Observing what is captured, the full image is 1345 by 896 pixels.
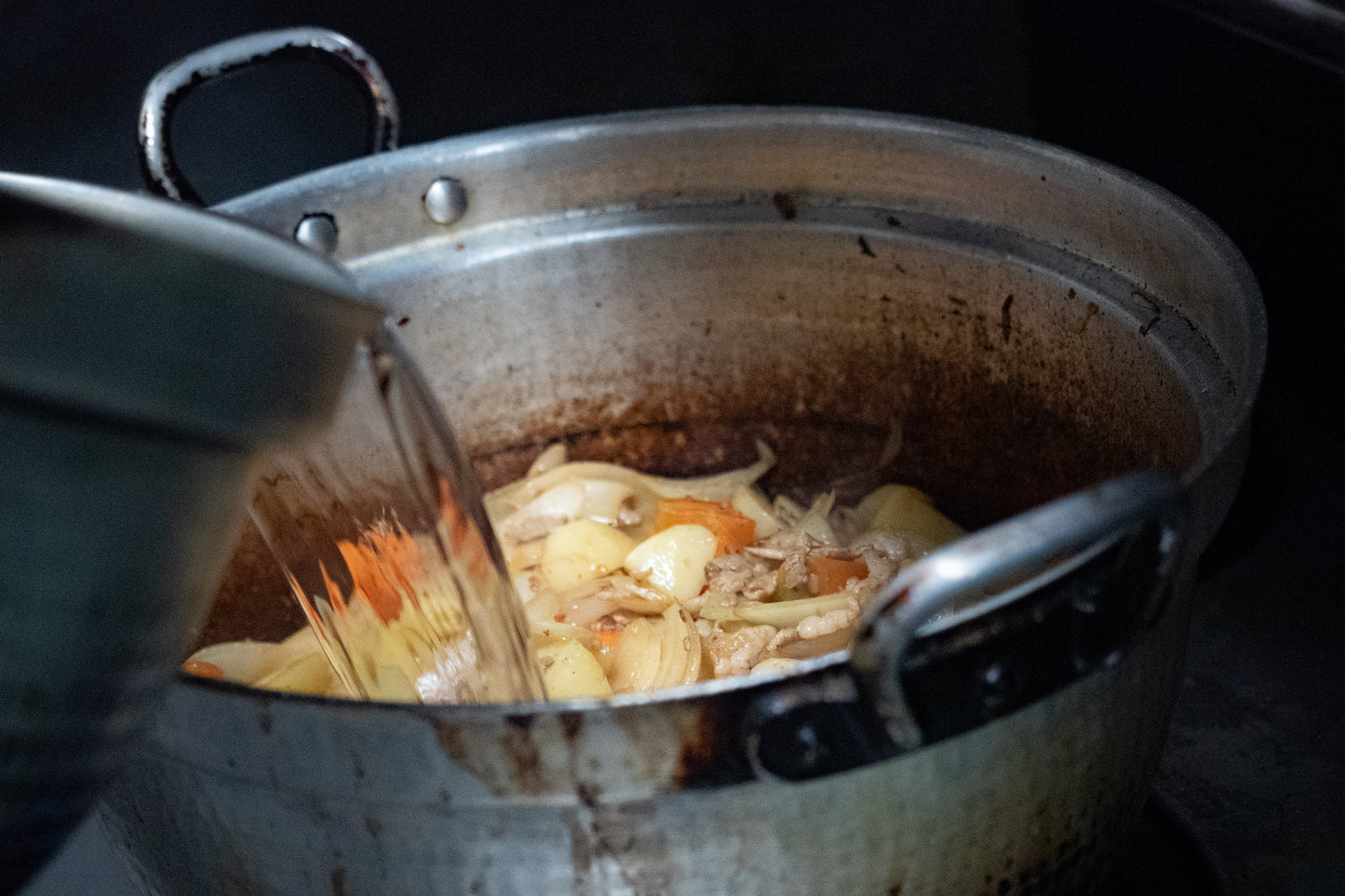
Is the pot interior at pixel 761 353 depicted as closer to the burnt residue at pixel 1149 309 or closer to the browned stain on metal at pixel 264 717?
the burnt residue at pixel 1149 309

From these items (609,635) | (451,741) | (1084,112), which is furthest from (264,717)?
(1084,112)

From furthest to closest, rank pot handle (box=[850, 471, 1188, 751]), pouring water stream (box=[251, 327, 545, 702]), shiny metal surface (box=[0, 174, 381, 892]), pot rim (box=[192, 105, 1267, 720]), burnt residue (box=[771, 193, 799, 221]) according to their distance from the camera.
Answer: burnt residue (box=[771, 193, 799, 221])
pouring water stream (box=[251, 327, 545, 702])
pot rim (box=[192, 105, 1267, 720])
pot handle (box=[850, 471, 1188, 751])
shiny metal surface (box=[0, 174, 381, 892])

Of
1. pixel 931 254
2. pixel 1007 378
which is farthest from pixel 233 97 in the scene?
pixel 1007 378

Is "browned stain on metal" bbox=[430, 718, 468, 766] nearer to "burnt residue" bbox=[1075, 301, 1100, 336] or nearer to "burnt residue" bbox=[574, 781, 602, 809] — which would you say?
"burnt residue" bbox=[574, 781, 602, 809]

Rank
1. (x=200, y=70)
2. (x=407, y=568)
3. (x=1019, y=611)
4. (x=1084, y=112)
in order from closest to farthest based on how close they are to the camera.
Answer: (x=1019, y=611) → (x=407, y=568) → (x=200, y=70) → (x=1084, y=112)

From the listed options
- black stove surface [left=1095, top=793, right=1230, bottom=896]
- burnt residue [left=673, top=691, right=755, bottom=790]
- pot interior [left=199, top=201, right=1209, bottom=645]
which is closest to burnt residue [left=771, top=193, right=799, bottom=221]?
pot interior [left=199, top=201, right=1209, bottom=645]

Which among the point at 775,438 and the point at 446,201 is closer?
the point at 446,201

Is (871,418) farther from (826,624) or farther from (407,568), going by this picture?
(407,568)
